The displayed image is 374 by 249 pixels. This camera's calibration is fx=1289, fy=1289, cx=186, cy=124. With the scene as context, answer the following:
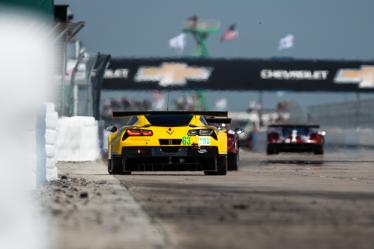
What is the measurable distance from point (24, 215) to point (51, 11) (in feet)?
70.1

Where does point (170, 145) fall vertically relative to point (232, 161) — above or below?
above

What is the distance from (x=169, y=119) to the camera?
21391 millimetres

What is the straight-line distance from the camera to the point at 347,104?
7219 centimetres

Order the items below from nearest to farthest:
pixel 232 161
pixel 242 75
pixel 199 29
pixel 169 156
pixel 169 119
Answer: pixel 169 156, pixel 169 119, pixel 232 161, pixel 242 75, pixel 199 29

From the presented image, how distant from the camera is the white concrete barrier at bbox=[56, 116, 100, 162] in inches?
1180

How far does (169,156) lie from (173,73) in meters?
59.3

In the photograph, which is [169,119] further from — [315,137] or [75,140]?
[315,137]

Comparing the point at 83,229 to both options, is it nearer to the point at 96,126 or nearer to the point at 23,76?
the point at 23,76

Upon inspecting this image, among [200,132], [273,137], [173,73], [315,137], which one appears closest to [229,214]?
[200,132]

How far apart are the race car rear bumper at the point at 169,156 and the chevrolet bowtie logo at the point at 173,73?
57.8 meters

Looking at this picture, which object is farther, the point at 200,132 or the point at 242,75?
the point at 242,75

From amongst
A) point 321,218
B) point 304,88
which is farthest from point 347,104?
point 321,218

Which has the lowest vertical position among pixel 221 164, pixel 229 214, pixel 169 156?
pixel 229 214

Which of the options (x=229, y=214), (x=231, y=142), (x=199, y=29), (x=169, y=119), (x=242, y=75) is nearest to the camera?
(x=229, y=214)
